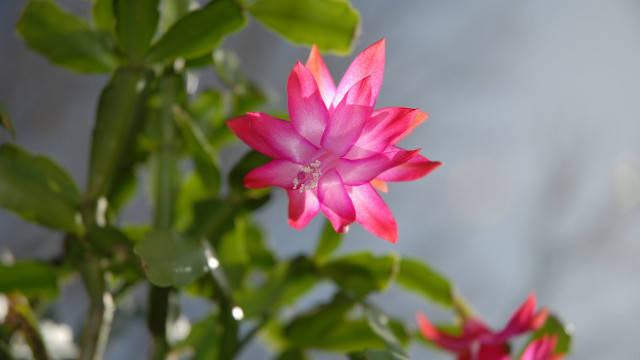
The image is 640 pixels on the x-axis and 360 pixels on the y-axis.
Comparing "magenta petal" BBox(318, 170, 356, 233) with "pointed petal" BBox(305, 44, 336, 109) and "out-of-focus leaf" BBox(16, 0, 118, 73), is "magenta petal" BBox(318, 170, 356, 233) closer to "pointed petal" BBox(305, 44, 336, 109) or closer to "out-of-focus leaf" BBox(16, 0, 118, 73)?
"pointed petal" BBox(305, 44, 336, 109)

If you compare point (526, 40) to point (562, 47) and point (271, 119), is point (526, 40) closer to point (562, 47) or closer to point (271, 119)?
point (562, 47)

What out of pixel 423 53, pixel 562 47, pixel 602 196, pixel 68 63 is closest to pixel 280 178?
pixel 68 63

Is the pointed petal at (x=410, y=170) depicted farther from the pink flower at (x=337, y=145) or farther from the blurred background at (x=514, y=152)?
the blurred background at (x=514, y=152)

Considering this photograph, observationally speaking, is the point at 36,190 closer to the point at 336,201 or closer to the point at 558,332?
the point at 336,201

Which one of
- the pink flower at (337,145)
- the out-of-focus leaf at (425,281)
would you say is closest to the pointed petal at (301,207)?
the pink flower at (337,145)

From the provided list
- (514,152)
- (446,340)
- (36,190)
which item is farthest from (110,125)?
(514,152)

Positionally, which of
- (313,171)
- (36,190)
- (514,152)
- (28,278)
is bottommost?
(28,278)
